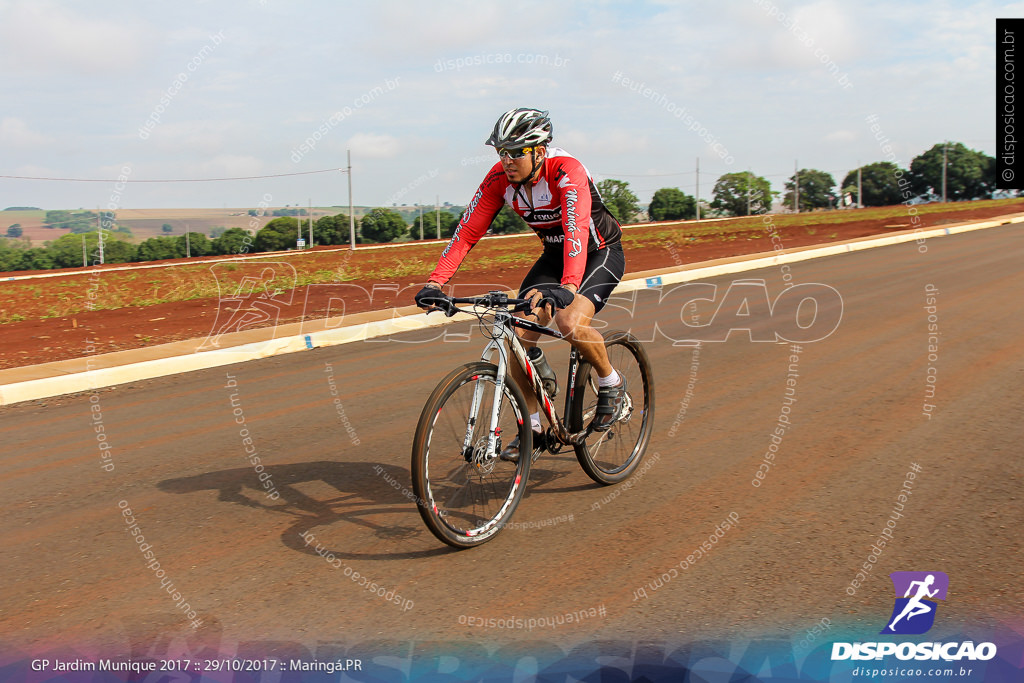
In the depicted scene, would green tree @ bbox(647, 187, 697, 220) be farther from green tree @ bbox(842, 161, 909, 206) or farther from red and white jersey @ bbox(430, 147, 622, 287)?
red and white jersey @ bbox(430, 147, 622, 287)

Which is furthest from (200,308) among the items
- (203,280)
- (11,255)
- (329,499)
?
(11,255)

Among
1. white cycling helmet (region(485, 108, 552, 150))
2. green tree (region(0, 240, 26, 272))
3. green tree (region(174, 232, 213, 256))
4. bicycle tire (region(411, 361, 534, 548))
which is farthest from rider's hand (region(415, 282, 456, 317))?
green tree (region(174, 232, 213, 256))

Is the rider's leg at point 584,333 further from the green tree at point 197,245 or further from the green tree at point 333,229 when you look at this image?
the green tree at point 197,245

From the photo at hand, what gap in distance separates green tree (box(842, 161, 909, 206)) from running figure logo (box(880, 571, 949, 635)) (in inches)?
2956

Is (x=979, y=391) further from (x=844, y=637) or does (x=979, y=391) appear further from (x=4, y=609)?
(x=4, y=609)

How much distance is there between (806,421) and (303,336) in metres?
6.88

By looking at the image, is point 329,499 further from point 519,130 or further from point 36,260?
point 36,260

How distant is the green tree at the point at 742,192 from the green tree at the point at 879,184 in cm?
2301

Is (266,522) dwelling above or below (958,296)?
below

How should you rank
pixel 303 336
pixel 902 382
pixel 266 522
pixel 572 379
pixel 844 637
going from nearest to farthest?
1. pixel 844 637
2. pixel 266 522
3. pixel 572 379
4. pixel 902 382
5. pixel 303 336

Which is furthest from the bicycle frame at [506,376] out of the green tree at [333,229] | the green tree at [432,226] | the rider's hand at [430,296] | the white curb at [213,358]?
the green tree at [432,226]

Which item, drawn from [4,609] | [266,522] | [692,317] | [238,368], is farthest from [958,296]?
[4,609]

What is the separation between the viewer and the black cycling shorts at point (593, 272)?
4945 mm

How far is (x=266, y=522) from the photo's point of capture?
4547 millimetres
